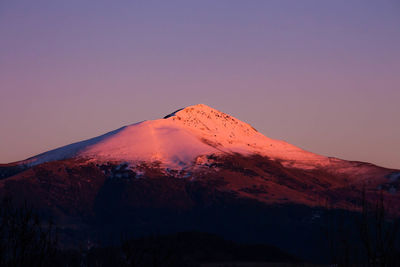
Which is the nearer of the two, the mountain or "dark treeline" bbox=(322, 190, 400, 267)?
"dark treeline" bbox=(322, 190, 400, 267)

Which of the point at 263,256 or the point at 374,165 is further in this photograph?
the point at 374,165

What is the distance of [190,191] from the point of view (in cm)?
18312

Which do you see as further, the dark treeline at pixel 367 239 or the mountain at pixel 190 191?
the mountain at pixel 190 191

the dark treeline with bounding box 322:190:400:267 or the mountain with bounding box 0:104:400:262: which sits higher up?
the dark treeline with bounding box 322:190:400:267

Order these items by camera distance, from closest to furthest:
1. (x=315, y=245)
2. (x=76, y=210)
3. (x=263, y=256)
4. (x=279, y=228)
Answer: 1. (x=263, y=256)
2. (x=315, y=245)
3. (x=279, y=228)
4. (x=76, y=210)

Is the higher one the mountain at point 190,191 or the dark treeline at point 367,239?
the dark treeline at point 367,239

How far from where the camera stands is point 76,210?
588ft

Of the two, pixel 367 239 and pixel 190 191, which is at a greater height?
pixel 367 239

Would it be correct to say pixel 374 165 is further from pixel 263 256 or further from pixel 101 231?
pixel 263 256

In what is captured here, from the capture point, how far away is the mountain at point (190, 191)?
527 feet

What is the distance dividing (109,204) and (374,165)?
3017 inches

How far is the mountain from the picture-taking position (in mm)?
160750

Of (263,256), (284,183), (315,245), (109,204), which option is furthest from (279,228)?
(263,256)

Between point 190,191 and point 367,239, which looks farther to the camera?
point 190,191
